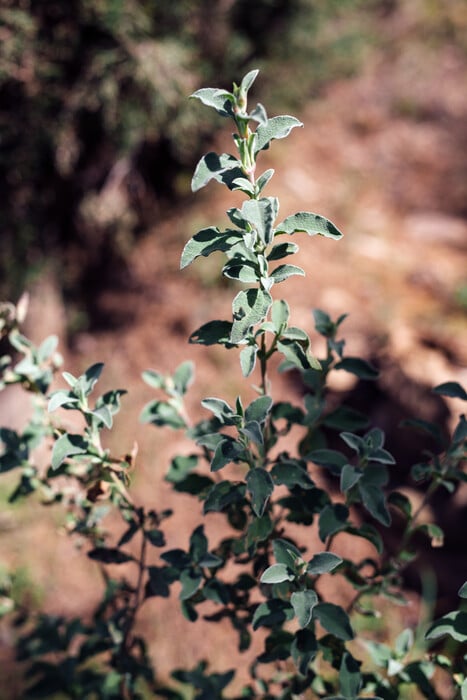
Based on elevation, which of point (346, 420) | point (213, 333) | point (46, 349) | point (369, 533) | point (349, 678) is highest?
point (46, 349)

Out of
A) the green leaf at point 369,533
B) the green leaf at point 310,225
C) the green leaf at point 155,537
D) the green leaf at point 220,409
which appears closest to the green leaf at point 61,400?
the green leaf at point 220,409

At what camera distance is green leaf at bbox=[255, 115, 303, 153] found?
0.80 metres

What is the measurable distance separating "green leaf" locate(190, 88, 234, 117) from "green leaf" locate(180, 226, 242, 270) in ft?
0.54

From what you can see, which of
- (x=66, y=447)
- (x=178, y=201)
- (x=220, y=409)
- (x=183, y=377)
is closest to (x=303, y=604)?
(x=220, y=409)

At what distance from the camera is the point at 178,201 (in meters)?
3.98

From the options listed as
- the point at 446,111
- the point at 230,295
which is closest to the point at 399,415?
the point at 230,295

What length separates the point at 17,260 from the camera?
2.78 metres

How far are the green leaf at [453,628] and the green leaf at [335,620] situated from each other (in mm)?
120

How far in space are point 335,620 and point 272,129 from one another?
762 millimetres

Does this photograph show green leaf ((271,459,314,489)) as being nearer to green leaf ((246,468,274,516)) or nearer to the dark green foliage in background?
green leaf ((246,468,274,516))

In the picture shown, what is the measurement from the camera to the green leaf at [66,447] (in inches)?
34.0

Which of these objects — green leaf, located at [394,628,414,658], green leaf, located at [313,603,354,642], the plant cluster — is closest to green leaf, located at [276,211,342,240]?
the plant cluster

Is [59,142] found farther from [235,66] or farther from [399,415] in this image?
[399,415]

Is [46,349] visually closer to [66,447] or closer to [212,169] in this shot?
[66,447]
